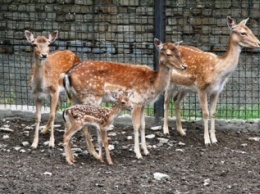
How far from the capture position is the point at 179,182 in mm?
9812

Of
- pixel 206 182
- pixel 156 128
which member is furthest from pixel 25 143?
pixel 206 182

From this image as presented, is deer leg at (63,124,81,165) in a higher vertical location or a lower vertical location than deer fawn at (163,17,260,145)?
lower

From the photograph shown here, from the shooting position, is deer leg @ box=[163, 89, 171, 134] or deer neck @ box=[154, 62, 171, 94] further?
deer leg @ box=[163, 89, 171, 134]

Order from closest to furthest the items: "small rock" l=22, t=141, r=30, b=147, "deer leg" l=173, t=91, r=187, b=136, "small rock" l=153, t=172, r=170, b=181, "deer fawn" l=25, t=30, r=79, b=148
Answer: "small rock" l=153, t=172, r=170, b=181 → "deer fawn" l=25, t=30, r=79, b=148 → "small rock" l=22, t=141, r=30, b=147 → "deer leg" l=173, t=91, r=187, b=136

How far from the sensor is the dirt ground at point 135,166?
954 cm

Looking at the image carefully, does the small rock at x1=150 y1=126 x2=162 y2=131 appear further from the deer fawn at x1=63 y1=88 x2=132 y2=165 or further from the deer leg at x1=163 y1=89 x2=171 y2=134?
the deer fawn at x1=63 y1=88 x2=132 y2=165

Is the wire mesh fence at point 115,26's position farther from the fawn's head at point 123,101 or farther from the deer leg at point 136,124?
the fawn's head at point 123,101

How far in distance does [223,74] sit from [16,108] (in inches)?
123

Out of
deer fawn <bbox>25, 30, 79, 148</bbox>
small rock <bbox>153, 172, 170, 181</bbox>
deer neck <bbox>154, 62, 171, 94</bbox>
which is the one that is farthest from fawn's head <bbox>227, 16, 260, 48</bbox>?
small rock <bbox>153, 172, 170, 181</bbox>

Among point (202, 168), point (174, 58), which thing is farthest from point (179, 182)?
point (174, 58)

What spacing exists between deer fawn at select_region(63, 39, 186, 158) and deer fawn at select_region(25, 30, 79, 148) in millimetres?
391

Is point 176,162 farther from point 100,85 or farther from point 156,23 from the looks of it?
point 156,23

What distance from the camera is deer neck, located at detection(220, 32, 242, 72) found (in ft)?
38.5

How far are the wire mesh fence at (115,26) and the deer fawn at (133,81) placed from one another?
3.17m
